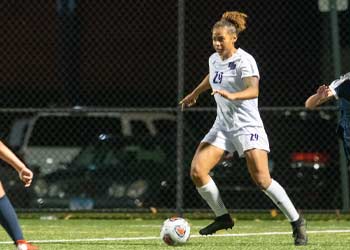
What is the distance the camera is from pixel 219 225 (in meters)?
11.8

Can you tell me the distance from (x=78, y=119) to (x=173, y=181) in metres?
1.98

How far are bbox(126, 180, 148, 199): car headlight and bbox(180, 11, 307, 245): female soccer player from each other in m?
4.82

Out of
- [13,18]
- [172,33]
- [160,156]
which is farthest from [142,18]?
[160,156]

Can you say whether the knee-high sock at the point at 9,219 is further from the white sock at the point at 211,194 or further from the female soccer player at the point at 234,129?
the white sock at the point at 211,194

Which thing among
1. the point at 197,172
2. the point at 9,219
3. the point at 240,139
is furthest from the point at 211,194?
the point at 9,219

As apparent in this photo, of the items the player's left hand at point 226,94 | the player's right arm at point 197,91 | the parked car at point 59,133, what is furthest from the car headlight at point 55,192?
the player's left hand at point 226,94

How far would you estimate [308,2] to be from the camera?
57.8 feet

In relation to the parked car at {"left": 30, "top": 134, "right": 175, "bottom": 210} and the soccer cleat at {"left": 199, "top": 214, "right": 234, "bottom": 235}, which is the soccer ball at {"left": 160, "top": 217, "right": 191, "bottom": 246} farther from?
the parked car at {"left": 30, "top": 134, "right": 175, "bottom": 210}

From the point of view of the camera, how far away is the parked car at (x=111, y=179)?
Answer: 16656 millimetres

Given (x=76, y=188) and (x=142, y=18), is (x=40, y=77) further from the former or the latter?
(x=76, y=188)

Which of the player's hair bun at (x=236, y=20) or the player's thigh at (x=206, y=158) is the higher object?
the player's hair bun at (x=236, y=20)

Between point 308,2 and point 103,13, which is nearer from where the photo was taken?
point 308,2

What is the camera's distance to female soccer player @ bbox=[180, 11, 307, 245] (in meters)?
11.4

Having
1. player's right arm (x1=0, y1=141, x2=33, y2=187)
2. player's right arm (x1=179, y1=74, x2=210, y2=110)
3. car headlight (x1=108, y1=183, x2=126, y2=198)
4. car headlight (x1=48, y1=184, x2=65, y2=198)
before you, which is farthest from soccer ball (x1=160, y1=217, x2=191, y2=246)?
car headlight (x1=48, y1=184, x2=65, y2=198)
